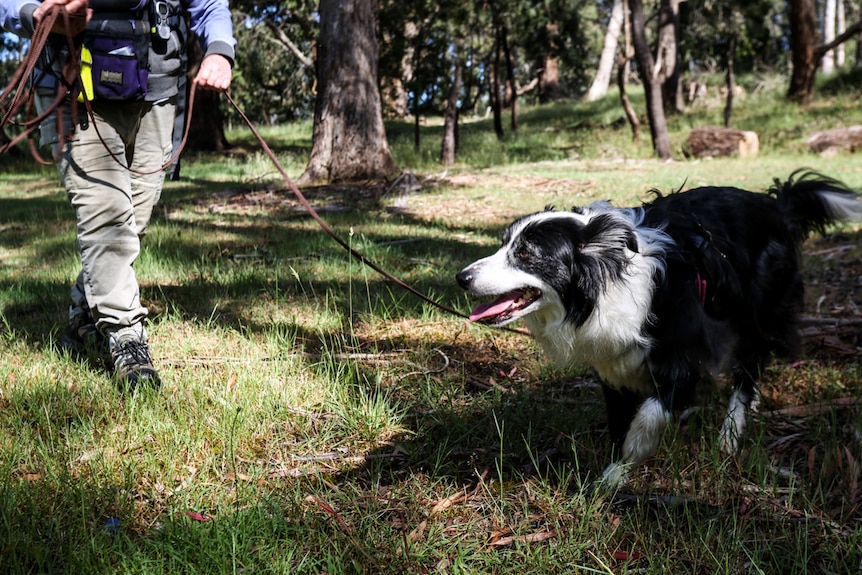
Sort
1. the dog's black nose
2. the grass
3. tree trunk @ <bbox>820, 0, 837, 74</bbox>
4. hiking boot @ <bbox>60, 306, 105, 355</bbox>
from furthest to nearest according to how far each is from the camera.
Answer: tree trunk @ <bbox>820, 0, 837, 74</bbox>
hiking boot @ <bbox>60, 306, 105, 355</bbox>
the dog's black nose
the grass

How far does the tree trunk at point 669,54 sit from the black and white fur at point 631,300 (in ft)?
53.5

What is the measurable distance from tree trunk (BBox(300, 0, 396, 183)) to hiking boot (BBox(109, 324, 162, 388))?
24.9 feet

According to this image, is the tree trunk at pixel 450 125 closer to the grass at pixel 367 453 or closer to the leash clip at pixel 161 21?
the grass at pixel 367 453

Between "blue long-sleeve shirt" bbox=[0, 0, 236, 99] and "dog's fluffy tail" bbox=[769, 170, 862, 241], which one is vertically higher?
"blue long-sleeve shirt" bbox=[0, 0, 236, 99]

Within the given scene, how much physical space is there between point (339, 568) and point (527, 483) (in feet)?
2.76

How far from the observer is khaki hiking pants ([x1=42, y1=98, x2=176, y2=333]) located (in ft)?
10.6

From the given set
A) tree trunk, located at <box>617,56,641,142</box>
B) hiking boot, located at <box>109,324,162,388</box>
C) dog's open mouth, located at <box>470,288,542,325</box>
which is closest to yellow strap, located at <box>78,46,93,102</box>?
hiking boot, located at <box>109,324,162,388</box>

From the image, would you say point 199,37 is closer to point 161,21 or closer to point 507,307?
point 161,21

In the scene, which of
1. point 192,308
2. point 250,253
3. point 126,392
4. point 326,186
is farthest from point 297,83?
point 126,392

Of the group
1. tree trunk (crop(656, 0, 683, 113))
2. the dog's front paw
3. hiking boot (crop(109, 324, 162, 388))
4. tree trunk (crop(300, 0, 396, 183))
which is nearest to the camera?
the dog's front paw

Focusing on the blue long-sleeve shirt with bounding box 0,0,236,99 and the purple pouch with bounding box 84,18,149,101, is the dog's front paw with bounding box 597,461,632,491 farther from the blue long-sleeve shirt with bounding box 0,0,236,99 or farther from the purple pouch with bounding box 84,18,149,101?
the purple pouch with bounding box 84,18,149,101

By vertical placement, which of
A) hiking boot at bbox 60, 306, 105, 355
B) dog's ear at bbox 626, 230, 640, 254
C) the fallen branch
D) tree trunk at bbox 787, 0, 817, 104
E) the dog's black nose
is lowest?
the fallen branch

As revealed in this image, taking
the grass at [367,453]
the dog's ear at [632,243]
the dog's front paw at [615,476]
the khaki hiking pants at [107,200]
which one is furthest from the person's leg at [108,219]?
the dog's ear at [632,243]

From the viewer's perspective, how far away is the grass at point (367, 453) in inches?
85.0
